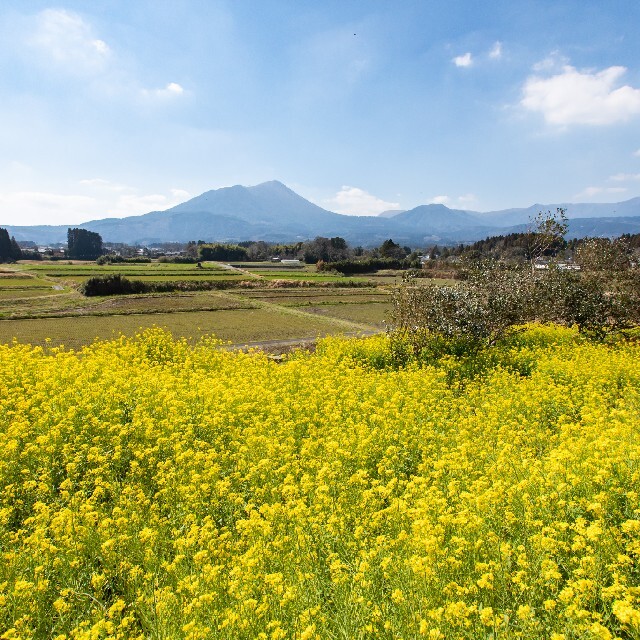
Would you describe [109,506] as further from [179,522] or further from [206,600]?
[206,600]

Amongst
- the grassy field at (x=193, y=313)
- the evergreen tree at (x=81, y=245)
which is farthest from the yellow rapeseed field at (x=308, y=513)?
the evergreen tree at (x=81, y=245)

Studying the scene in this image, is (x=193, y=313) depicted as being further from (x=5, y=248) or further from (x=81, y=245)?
(x=81, y=245)

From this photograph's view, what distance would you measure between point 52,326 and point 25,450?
26.7 m

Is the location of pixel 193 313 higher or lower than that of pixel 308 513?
lower

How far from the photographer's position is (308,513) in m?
4.93

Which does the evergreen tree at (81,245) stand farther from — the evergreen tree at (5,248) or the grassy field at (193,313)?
the grassy field at (193,313)

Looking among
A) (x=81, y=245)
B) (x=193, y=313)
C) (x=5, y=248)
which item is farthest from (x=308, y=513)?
(x=81, y=245)

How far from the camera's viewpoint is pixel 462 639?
3.35 metres

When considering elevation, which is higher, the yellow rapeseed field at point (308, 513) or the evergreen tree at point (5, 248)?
the evergreen tree at point (5, 248)

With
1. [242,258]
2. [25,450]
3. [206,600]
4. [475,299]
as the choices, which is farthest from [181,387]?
[242,258]

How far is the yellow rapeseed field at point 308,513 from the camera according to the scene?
3.71 m

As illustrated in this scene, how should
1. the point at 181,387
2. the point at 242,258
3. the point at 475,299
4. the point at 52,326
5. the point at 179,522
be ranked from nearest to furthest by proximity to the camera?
the point at 179,522 → the point at 181,387 → the point at 475,299 → the point at 52,326 → the point at 242,258

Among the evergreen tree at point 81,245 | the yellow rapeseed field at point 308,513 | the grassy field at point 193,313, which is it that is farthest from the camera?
the evergreen tree at point 81,245

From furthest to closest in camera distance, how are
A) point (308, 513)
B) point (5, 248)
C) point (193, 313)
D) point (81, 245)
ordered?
point (81, 245) < point (5, 248) < point (193, 313) < point (308, 513)
